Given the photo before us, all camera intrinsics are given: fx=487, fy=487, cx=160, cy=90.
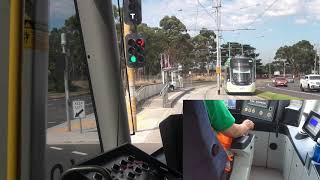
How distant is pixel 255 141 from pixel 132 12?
41.0 inches

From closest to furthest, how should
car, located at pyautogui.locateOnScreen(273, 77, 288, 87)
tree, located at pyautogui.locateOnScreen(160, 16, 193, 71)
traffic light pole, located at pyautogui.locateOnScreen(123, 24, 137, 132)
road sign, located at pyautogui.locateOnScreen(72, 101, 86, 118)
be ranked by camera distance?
tree, located at pyautogui.locateOnScreen(160, 16, 193, 71), road sign, located at pyautogui.locateOnScreen(72, 101, 86, 118), traffic light pole, located at pyautogui.locateOnScreen(123, 24, 137, 132), car, located at pyautogui.locateOnScreen(273, 77, 288, 87)

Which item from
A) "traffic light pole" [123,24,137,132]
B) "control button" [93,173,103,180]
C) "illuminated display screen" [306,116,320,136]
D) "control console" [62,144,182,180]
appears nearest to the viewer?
"illuminated display screen" [306,116,320,136]

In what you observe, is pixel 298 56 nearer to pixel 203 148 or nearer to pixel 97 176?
pixel 203 148

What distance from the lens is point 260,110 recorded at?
1.64 m

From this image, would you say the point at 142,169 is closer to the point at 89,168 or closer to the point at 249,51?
the point at 89,168

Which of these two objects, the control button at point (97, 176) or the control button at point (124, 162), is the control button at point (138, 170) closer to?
the control button at point (124, 162)

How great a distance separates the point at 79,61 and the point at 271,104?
1288 millimetres

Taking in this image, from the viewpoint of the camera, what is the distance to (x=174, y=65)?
8.80ft

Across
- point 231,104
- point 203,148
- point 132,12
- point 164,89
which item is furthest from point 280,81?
point 203,148

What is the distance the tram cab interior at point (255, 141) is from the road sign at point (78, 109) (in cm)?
106

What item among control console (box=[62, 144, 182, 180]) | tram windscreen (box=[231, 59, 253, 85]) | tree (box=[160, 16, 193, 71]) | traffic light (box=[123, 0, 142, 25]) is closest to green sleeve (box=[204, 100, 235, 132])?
control console (box=[62, 144, 182, 180])

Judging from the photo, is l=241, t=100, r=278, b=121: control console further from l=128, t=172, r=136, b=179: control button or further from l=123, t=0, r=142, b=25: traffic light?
l=123, t=0, r=142, b=25: traffic light

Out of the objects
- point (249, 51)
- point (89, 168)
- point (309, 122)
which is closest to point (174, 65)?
point (249, 51)

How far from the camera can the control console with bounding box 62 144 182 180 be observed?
2.00m
